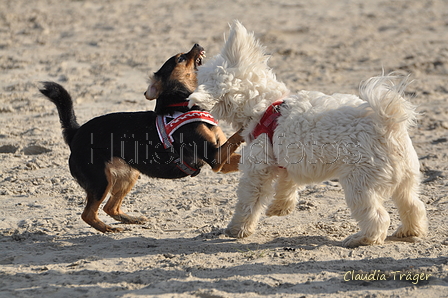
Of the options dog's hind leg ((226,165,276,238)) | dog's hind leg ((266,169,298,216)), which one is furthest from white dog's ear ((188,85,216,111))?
dog's hind leg ((266,169,298,216))

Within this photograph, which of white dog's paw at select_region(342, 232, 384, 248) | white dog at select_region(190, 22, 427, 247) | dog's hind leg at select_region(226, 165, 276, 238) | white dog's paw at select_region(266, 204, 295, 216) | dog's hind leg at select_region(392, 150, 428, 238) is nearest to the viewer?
white dog at select_region(190, 22, 427, 247)

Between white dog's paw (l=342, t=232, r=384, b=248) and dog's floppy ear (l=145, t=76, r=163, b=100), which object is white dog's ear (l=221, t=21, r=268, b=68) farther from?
white dog's paw (l=342, t=232, r=384, b=248)

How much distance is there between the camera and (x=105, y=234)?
4.89 meters

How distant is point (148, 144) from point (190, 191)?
1066 millimetres

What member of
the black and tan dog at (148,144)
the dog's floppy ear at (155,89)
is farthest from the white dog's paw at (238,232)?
the dog's floppy ear at (155,89)

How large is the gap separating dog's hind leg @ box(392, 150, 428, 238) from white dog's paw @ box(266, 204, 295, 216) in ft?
3.03

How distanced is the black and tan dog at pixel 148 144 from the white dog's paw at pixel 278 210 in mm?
529

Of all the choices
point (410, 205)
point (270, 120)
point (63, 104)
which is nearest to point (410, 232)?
point (410, 205)

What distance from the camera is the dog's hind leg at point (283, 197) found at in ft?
15.1

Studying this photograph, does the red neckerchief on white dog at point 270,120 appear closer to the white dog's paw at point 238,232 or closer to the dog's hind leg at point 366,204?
the dog's hind leg at point 366,204

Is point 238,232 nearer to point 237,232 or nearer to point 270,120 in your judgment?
point 237,232

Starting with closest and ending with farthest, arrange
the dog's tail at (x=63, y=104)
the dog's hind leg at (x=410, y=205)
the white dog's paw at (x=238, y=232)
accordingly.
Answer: the dog's hind leg at (x=410, y=205), the white dog's paw at (x=238, y=232), the dog's tail at (x=63, y=104)

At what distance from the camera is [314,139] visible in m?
4.01

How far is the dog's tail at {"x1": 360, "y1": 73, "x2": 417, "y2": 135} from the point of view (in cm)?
381
